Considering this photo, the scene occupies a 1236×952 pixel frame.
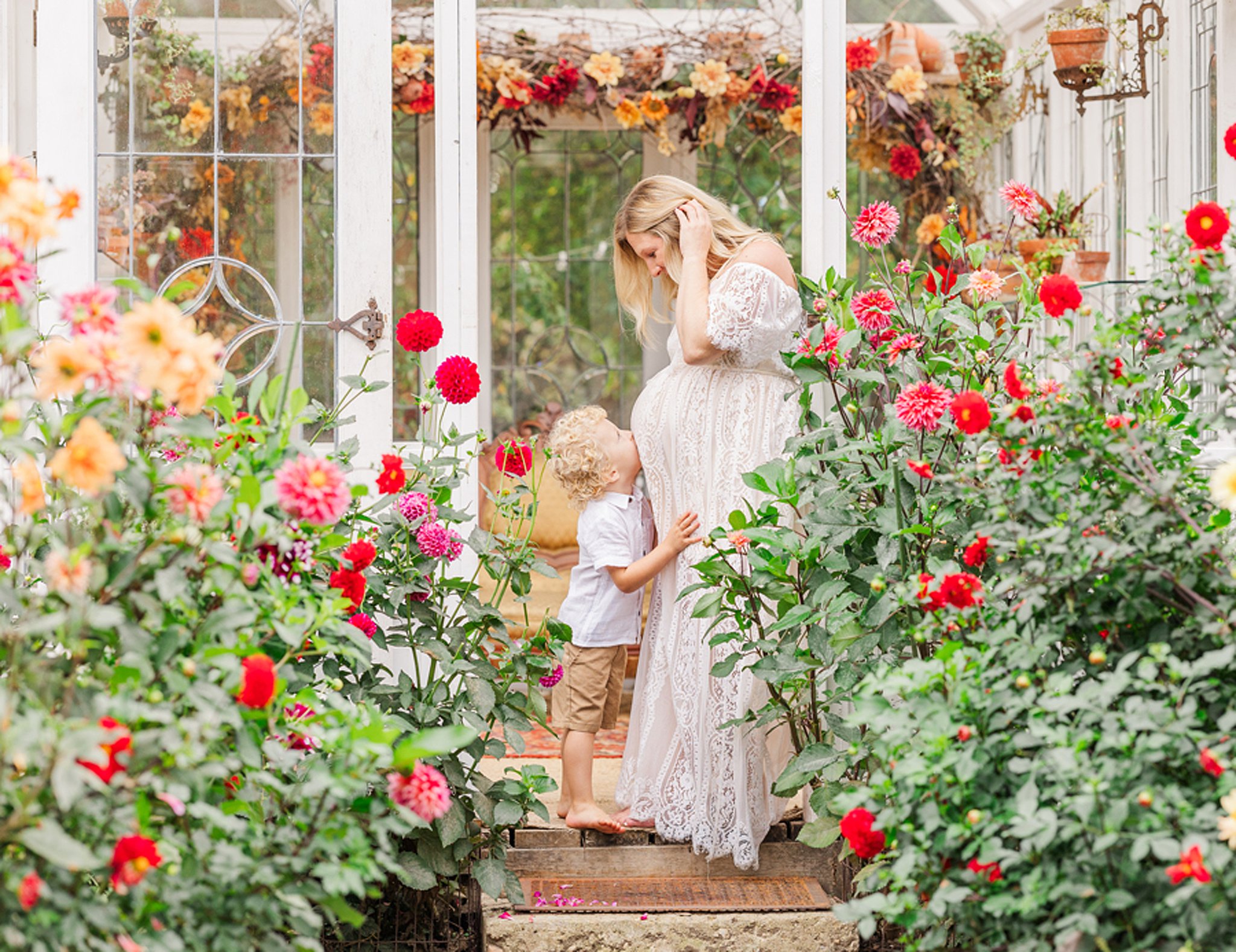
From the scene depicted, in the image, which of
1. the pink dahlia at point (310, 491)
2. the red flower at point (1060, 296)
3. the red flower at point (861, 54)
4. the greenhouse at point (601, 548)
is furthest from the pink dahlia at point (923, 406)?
the red flower at point (861, 54)

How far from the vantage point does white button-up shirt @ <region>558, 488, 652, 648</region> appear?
279 cm

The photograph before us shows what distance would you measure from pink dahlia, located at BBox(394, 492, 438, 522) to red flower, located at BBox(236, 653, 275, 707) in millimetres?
844

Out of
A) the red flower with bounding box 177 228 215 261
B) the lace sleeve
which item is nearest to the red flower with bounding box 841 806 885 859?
the lace sleeve

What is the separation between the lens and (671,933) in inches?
94.2

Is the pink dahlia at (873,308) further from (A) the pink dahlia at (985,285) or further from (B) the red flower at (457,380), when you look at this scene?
(B) the red flower at (457,380)

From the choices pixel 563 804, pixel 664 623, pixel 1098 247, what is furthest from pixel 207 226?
pixel 1098 247

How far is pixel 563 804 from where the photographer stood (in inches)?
114

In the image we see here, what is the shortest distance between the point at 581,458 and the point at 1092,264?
89.7 inches

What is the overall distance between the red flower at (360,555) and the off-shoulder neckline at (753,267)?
1017mm

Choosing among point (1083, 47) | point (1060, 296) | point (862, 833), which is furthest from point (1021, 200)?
point (1083, 47)

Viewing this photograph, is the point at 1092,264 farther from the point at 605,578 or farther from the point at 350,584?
the point at 350,584

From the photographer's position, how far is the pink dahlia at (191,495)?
4.77 ft

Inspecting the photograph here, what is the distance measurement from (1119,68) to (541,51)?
90.0 inches

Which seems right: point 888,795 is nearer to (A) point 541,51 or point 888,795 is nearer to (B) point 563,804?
(B) point 563,804
